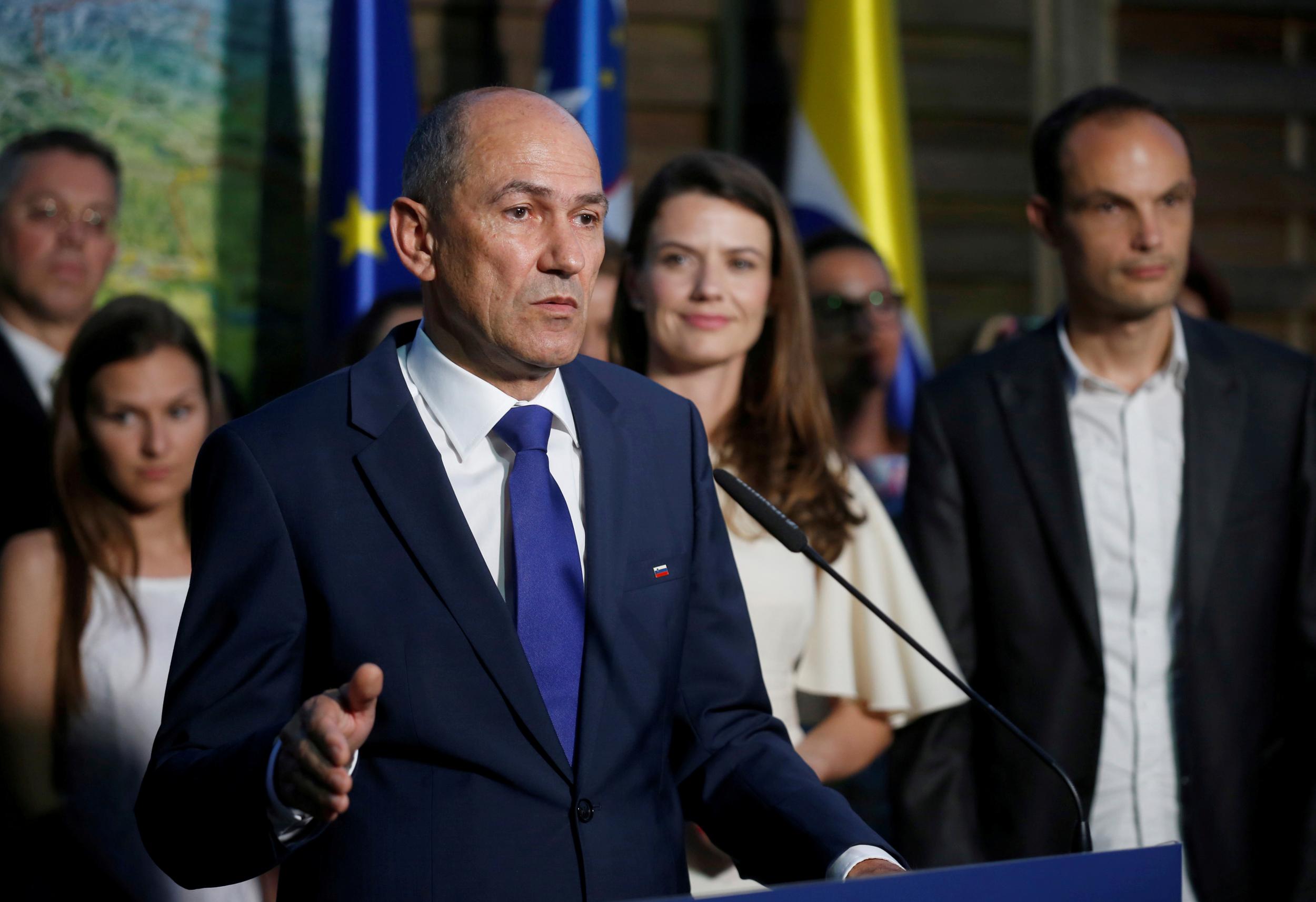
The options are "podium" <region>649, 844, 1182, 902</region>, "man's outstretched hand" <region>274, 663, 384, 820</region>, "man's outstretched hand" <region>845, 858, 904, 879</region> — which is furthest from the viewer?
"man's outstretched hand" <region>845, 858, 904, 879</region>

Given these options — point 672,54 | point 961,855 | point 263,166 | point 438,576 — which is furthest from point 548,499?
point 672,54

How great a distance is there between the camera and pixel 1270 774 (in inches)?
101

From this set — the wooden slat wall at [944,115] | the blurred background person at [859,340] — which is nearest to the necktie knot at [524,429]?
the blurred background person at [859,340]

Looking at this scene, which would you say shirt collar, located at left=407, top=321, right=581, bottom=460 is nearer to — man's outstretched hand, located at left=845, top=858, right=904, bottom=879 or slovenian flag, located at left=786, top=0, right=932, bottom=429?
man's outstretched hand, located at left=845, top=858, right=904, bottom=879

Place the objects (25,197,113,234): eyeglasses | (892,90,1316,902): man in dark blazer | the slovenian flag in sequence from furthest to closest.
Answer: the slovenian flag
(25,197,113,234): eyeglasses
(892,90,1316,902): man in dark blazer

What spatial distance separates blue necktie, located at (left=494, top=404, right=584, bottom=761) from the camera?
5.15ft

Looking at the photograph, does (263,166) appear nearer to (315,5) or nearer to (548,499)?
(315,5)

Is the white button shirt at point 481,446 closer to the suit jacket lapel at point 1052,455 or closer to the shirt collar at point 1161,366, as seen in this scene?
the suit jacket lapel at point 1052,455

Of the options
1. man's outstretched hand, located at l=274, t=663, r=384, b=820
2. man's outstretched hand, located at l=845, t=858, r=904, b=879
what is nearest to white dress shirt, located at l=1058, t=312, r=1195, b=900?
man's outstretched hand, located at l=845, t=858, r=904, b=879

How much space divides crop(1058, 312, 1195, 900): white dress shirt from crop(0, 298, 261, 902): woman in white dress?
65.6 inches

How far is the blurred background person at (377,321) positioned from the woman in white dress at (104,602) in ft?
1.71

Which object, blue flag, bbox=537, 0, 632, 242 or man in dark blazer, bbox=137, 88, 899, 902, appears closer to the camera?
man in dark blazer, bbox=137, 88, 899, 902

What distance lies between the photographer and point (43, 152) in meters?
3.65

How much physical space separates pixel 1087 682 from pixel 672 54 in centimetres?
319
